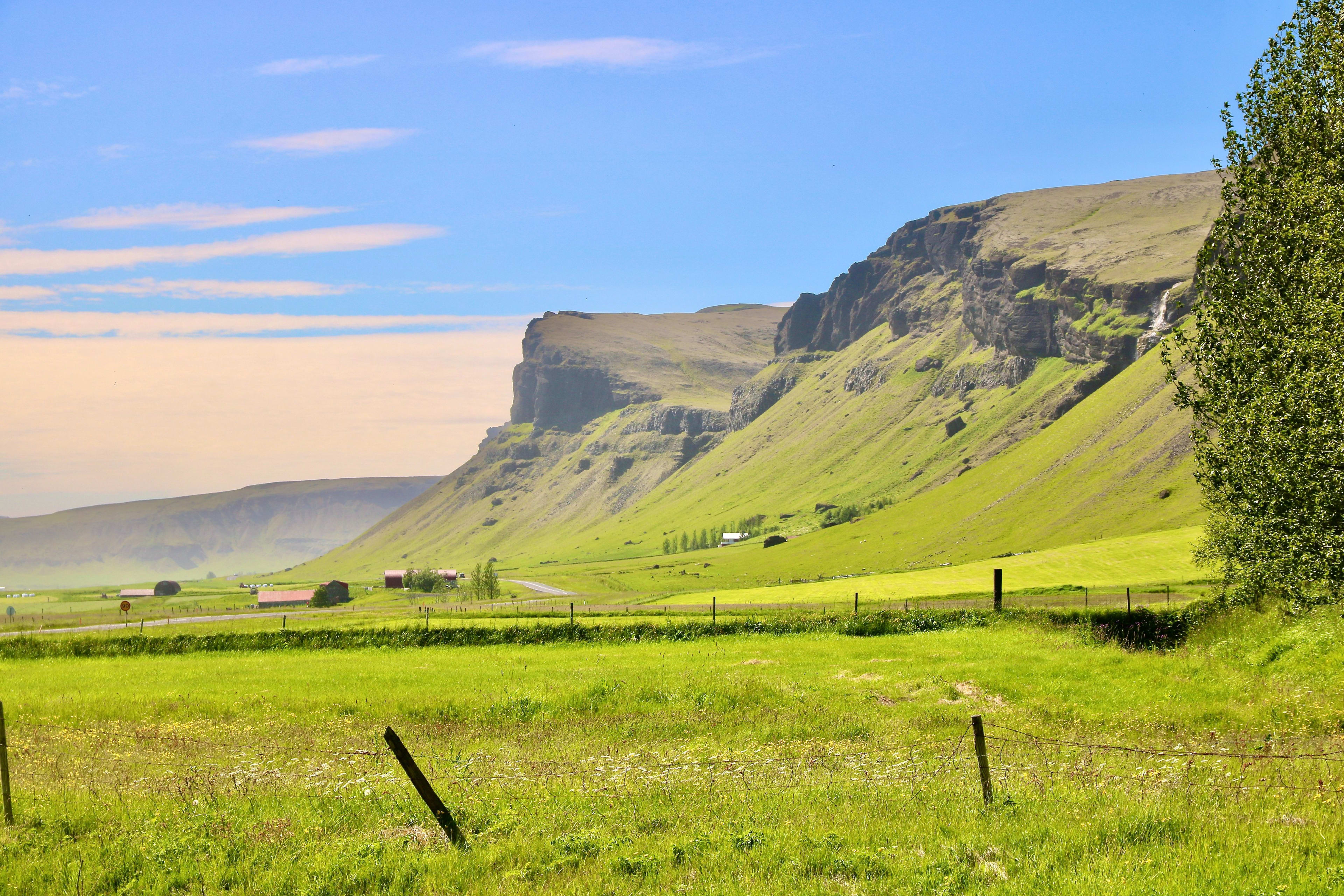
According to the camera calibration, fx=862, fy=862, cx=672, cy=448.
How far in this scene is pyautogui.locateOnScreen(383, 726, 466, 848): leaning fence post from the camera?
14188 millimetres

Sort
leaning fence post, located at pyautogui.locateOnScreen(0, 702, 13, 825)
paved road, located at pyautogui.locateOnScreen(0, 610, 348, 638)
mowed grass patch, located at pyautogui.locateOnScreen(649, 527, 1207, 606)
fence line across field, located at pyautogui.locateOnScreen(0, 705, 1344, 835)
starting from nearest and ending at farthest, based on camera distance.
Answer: leaning fence post, located at pyautogui.locateOnScreen(0, 702, 13, 825) < fence line across field, located at pyautogui.locateOnScreen(0, 705, 1344, 835) < paved road, located at pyautogui.locateOnScreen(0, 610, 348, 638) < mowed grass patch, located at pyautogui.locateOnScreen(649, 527, 1207, 606)

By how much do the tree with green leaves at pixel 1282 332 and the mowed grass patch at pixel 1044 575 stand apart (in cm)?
4858

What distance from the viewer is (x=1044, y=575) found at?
329 ft

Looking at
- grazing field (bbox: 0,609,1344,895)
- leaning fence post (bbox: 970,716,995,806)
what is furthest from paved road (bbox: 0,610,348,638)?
leaning fence post (bbox: 970,716,995,806)

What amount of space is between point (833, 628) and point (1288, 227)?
33.7 m

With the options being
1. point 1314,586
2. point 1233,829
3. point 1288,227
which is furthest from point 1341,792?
point 1288,227

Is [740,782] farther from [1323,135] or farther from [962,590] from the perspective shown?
[962,590]

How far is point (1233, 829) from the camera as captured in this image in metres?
→ 14.4

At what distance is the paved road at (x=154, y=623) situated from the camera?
75750 mm

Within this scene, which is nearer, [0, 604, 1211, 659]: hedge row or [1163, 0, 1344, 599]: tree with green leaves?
[1163, 0, 1344, 599]: tree with green leaves

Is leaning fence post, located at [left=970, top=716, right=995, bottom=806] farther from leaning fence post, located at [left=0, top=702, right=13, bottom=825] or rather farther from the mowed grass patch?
the mowed grass patch

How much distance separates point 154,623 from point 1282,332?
117773 millimetres

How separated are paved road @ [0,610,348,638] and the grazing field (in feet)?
143

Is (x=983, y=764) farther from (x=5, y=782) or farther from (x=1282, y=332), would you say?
(x=1282, y=332)
